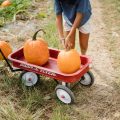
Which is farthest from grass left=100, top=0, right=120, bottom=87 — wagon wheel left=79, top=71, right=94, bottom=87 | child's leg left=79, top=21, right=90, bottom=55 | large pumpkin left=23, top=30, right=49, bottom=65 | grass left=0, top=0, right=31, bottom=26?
grass left=0, top=0, right=31, bottom=26

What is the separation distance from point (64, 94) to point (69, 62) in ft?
1.37

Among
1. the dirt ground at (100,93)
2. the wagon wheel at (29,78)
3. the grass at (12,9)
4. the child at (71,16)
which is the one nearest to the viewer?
the dirt ground at (100,93)

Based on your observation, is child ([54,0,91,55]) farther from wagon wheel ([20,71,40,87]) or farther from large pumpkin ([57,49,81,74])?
wagon wheel ([20,71,40,87])

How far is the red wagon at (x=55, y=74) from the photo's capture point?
4.67 m

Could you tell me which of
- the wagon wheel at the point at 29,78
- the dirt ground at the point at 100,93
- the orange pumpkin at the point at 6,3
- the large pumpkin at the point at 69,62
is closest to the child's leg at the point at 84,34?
the dirt ground at the point at 100,93

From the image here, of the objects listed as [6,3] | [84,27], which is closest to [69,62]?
[84,27]

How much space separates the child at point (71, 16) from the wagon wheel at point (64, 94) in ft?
1.77

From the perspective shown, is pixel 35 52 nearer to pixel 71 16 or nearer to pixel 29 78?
pixel 29 78

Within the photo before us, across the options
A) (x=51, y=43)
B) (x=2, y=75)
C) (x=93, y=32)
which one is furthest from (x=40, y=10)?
(x=2, y=75)

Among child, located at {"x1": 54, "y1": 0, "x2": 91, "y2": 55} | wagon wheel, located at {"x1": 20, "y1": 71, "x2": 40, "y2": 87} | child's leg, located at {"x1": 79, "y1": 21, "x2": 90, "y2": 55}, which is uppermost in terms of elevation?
child, located at {"x1": 54, "y1": 0, "x2": 91, "y2": 55}

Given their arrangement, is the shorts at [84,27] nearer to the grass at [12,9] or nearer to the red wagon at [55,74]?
the red wagon at [55,74]

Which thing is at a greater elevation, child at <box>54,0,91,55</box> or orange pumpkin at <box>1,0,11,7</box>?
A: child at <box>54,0,91,55</box>

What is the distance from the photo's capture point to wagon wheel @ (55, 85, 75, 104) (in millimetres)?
4707

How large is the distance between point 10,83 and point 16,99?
386 mm
